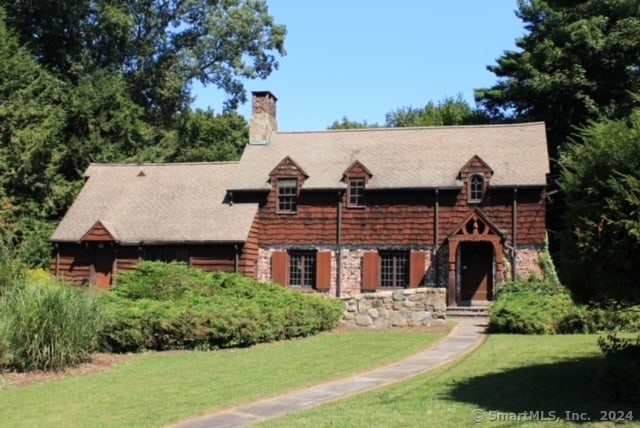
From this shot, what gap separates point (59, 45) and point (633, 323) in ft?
120

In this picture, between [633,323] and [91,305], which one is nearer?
[91,305]

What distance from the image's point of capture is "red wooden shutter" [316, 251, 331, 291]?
98.3 ft

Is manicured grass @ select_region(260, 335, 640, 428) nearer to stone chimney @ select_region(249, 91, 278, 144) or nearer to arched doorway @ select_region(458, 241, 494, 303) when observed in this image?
arched doorway @ select_region(458, 241, 494, 303)

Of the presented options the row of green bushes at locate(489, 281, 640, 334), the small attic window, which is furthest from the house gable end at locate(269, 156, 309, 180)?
the row of green bushes at locate(489, 281, 640, 334)

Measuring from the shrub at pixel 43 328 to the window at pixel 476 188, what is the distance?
18153 millimetres

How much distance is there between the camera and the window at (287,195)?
101 feet

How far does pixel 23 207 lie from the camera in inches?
1426

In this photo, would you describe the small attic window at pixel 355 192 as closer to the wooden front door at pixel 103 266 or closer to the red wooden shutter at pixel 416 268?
the red wooden shutter at pixel 416 268

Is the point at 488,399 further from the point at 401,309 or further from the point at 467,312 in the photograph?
the point at 467,312

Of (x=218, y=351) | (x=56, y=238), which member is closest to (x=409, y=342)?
(x=218, y=351)

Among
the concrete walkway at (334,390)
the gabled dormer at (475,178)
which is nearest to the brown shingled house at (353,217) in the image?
the gabled dormer at (475,178)

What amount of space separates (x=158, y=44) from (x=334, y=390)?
38971 millimetres

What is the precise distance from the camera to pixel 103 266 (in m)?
31.4

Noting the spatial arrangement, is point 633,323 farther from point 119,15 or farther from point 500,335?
point 119,15
